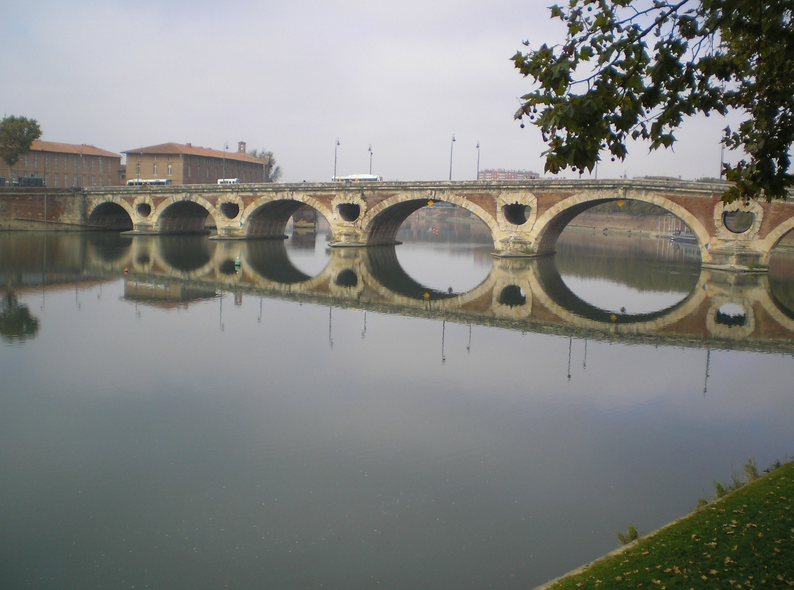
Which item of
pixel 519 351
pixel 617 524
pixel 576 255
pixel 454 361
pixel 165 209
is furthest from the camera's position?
pixel 165 209

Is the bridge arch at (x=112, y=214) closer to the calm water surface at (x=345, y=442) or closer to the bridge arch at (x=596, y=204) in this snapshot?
the bridge arch at (x=596, y=204)

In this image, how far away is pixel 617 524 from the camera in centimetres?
975

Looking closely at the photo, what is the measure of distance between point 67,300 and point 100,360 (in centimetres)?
1070

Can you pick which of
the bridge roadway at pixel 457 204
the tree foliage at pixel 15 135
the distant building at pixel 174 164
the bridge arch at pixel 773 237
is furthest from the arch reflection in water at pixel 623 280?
the tree foliage at pixel 15 135

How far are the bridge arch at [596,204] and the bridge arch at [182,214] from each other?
2835 cm

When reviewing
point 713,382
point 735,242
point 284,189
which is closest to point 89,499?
Result: point 713,382

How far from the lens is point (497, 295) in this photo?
102 feet

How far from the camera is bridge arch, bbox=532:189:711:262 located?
40094 millimetres

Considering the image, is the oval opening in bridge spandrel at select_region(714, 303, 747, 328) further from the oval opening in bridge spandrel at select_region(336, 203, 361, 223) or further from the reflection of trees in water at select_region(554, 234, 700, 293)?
the oval opening in bridge spandrel at select_region(336, 203, 361, 223)

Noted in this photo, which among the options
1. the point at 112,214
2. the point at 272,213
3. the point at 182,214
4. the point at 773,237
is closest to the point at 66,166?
the point at 112,214

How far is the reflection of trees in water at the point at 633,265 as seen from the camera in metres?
38.0

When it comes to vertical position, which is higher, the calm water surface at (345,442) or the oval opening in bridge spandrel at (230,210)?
the oval opening in bridge spandrel at (230,210)

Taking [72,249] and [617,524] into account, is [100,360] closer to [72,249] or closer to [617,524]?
[617,524]

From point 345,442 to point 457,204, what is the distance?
37390mm
